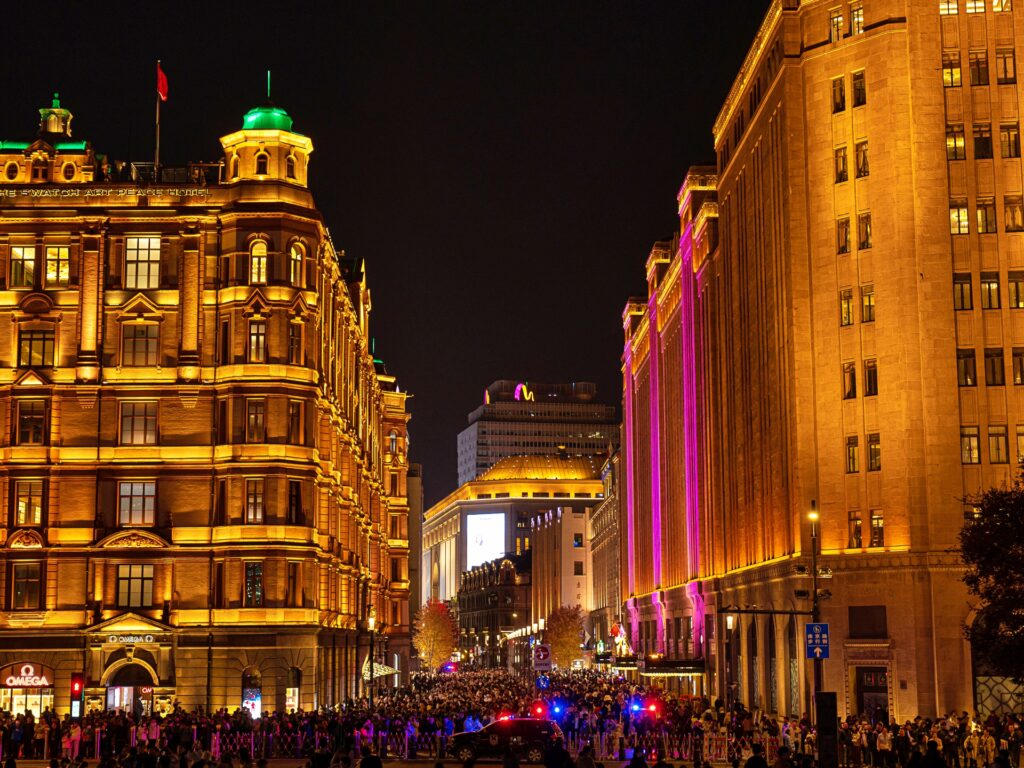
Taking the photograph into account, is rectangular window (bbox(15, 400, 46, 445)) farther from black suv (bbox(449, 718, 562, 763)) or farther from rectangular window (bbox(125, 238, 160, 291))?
black suv (bbox(449, 718, 562, 763))

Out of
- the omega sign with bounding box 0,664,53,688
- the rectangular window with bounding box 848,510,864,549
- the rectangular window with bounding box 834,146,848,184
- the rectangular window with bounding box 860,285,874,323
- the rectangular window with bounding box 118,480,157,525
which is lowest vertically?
the omega sign with bounding box 0,664,53,688

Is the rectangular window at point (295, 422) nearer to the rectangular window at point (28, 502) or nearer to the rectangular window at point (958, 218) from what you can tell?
the rectangular window at point (28, 502)

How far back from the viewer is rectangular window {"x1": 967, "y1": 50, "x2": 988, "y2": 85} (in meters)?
66.2

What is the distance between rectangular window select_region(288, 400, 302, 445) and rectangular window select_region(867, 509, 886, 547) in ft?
88.5

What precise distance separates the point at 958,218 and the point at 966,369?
6965 millimetres

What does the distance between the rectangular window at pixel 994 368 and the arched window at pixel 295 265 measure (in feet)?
106

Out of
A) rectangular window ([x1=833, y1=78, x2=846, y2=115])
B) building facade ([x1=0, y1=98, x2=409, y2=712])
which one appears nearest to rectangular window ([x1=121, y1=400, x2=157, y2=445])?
building facade ([x1=0, y1=98, x2=409, y2=712])

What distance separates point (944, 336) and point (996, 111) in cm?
1082

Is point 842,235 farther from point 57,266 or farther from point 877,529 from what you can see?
point 57,266

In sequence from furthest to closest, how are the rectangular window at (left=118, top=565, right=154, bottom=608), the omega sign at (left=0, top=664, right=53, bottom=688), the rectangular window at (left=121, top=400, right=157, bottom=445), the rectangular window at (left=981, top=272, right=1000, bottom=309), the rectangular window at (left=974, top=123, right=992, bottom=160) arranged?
1. the rectangular window at (left=121, top=400, right=157, bottom=445)
2. the rectangular window at (left=118, top=565, right=154, bottom=608)
3. the omega sign at (left=0, top=664, right=53, bottom=688)
4. the rectangular window at (left=974, top=123, right=992, bottom=160)
5. the rectangular window at (left=981, top=272, right=1000, bottom=309)

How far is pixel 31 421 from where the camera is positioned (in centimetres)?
6900

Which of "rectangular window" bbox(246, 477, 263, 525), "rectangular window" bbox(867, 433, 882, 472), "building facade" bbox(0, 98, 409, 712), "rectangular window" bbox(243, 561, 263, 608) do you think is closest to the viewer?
"rectangular window" bbox(867, 433, 882, 472)

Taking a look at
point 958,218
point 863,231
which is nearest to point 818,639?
point 863,231

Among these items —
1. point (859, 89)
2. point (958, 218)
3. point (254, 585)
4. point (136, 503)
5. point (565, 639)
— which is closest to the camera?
point (958, 218)
